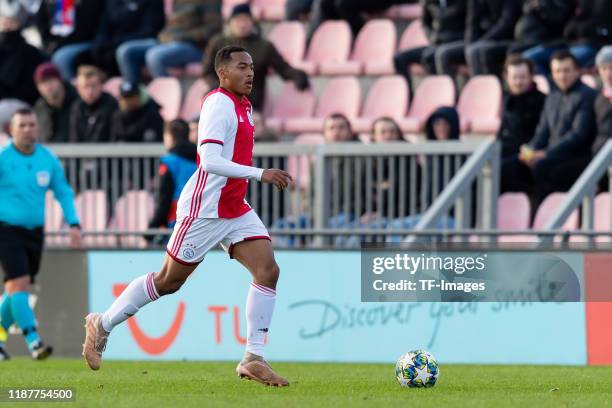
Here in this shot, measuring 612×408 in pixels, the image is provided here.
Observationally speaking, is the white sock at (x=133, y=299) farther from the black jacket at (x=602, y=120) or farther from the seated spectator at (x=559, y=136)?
the black jacket at (x=602, y=120)

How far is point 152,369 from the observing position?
41.3ft

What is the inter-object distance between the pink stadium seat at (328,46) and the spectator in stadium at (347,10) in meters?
0.14

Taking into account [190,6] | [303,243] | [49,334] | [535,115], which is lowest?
[49,334]

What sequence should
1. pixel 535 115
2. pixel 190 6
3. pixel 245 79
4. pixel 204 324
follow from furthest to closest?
pixel 190 6
pixel 535 115
pixel 204 324
pixel 245 79

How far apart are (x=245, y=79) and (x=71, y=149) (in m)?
6.07

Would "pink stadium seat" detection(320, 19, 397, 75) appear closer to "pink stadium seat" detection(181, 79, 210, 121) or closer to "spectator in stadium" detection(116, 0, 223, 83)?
"pink stadium seat" detection(181, 79, 210, 121)

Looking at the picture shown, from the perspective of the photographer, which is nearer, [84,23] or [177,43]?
[177,43]

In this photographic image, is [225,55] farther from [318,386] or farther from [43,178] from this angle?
[43,178]

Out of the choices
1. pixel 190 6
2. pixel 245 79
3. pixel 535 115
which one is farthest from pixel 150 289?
pixel 190 6

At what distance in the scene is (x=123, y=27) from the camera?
2095 centimetres

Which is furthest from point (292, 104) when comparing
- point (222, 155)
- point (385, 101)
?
point (222, 155)

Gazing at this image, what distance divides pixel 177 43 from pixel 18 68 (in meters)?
2.11

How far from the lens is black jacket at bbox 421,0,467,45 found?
17.8 meters

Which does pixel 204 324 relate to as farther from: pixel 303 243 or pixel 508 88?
pixel 508 88
